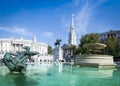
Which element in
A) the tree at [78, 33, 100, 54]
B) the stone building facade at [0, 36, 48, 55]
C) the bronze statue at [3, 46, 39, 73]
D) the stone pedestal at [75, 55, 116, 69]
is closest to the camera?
the bronze statue at [3, 46, 39, 73]

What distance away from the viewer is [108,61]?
36969 mm

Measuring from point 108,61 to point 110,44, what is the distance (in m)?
32.8

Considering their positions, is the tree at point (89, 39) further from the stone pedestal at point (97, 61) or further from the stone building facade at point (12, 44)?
the stone building facade at point (12, 44)

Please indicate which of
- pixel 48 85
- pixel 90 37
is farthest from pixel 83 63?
pixel 90 37

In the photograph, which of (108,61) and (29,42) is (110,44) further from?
(29,42)

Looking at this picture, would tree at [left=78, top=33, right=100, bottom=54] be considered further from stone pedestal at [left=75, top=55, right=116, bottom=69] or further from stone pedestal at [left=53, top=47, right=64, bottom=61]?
stone pedestal at [left=75, top=55, right=116, bottom=69]

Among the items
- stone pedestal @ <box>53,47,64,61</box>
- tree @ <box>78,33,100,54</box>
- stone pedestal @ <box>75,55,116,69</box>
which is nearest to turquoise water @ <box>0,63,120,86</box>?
stone pedestal @ <box>75,55,116,69</box>

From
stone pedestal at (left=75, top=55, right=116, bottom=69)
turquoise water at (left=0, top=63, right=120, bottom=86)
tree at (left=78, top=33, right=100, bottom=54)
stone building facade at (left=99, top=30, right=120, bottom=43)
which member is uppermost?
stone building facade at (left=99, top=30, right=120, bottom=43)

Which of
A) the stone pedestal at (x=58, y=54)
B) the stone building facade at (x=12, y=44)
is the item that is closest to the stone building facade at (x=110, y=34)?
the stone pedestal at (x=58, y=54)

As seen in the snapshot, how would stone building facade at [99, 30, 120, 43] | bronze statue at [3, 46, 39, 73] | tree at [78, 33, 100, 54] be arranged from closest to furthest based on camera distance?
1. bronze statue at [3, 46, 39, 73]
2. tree at [78, 33, 100, 54]
3. stone building facade at [99, 30, 120, 43]

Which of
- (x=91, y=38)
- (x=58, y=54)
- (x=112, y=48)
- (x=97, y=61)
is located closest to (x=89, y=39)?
(x=91, y=38)

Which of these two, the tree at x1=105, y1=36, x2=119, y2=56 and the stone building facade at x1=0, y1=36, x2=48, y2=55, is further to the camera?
the stone building facade at x1=0, y1=36, x2=48, y2=55

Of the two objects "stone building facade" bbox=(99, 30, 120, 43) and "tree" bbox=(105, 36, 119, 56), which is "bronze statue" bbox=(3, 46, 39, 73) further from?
"stone building facade" bbox=(99, 30, 120, 43)

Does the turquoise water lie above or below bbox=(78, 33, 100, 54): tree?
below
